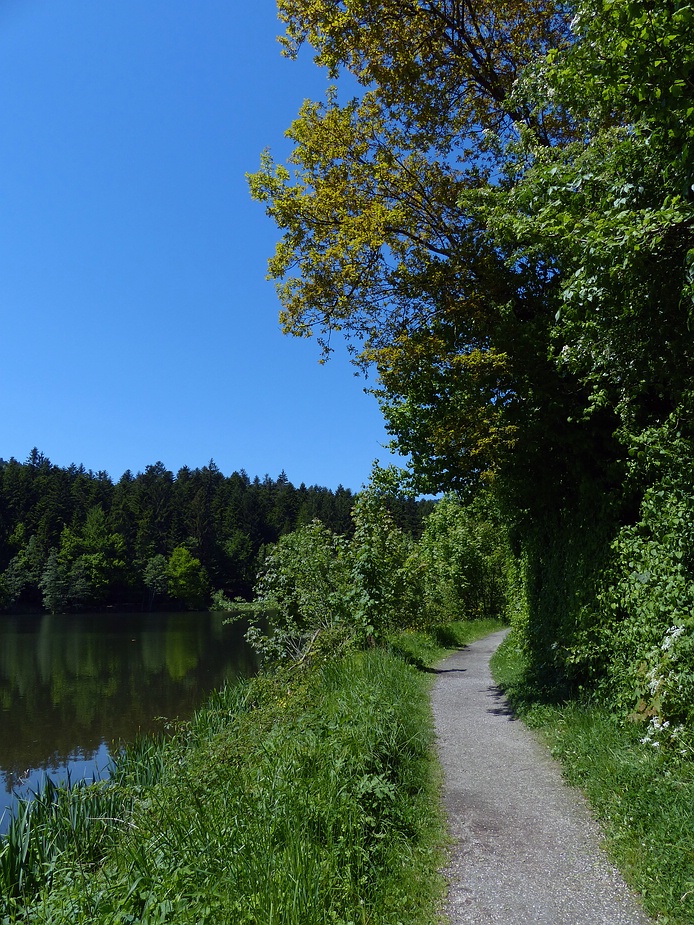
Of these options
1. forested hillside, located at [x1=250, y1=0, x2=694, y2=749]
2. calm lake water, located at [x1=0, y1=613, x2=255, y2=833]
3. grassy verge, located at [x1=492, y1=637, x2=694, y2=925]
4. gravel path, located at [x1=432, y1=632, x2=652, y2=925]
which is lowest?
calm lake water, located at [x1=0, y1=613, x2=255, y2=833]

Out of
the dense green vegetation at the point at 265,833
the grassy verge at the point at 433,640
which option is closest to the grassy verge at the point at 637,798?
the dense green vegetation at the point at 265,833

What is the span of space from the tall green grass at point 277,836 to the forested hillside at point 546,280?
7.30 feet

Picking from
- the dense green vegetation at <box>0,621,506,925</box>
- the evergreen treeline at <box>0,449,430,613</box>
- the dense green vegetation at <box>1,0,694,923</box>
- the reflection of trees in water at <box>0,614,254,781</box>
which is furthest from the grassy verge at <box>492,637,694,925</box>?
the evergreen treeline at <box>0,449,430,613</box>

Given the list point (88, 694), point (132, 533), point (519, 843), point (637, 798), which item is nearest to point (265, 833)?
point (519, 843)

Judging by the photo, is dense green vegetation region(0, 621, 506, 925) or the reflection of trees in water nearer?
dense green vegetation region(0, 621, 506, 925)

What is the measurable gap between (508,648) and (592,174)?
11.6 m

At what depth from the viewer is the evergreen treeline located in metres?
79.8

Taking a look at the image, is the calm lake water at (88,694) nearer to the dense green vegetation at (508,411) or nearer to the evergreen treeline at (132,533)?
the dense green vegetation at (508,411)

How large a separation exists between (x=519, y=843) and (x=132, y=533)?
96304 millimetres

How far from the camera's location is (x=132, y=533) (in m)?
94.8

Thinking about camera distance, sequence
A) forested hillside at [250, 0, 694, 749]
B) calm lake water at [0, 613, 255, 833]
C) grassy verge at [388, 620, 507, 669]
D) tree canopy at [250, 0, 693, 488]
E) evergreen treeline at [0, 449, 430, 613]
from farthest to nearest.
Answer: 1. evergreen treeline at [0, 449, 430, 613]
2. grassy verge at [388, 620, 507, 669]
3. calm lake water at [0, 613, 255, 833]
4. tree canopy at [250, 0, 693, 488]
5. forested hillside at [250, 0, 694, 749]

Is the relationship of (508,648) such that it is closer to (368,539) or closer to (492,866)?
(368,539)

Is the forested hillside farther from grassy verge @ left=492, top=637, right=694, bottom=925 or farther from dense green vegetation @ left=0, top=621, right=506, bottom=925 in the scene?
dense green vegetation @ left=0, top=621, right=506, bottom=925

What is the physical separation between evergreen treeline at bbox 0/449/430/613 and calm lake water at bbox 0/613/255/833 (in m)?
41.9
